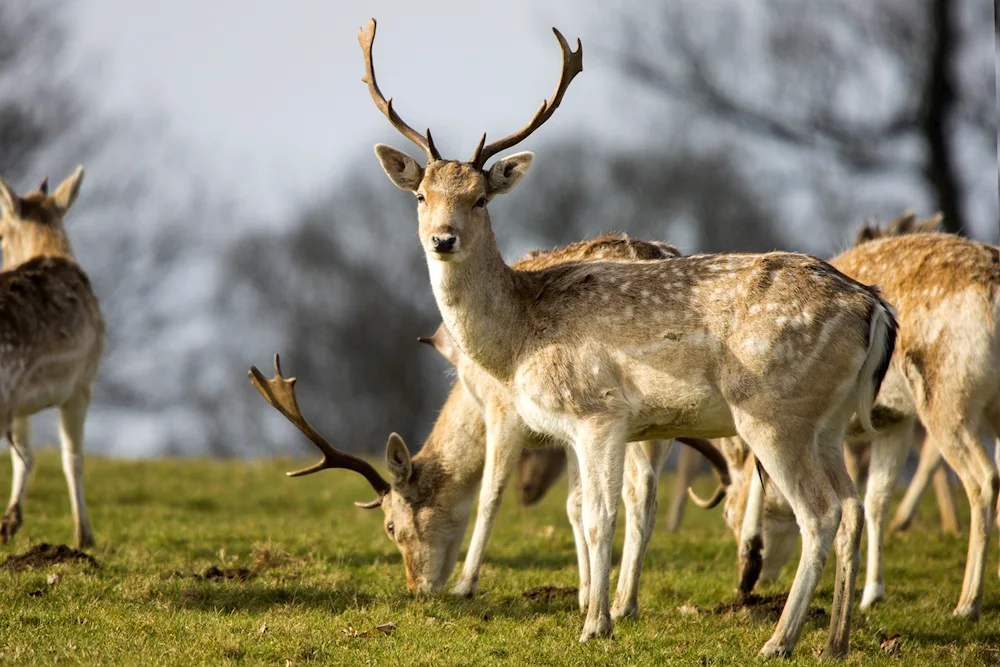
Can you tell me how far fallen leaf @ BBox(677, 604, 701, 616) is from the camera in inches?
304

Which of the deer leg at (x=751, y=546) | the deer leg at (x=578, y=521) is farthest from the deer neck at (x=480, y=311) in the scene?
the deer leg at (x=751, y=546)

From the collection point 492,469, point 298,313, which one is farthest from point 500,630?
point 298,313

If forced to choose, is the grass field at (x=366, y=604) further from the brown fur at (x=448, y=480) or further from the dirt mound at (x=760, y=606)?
the brown fur at (x=448, y=480)

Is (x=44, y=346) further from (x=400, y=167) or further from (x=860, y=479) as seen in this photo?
(x=860, y=479)

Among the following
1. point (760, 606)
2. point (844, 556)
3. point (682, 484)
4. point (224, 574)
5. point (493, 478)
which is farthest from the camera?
point (682, 484)

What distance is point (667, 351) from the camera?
22.2 ft

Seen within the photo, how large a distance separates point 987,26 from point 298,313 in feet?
73.4

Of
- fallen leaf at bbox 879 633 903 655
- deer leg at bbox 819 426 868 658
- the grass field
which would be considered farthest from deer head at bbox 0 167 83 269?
fallen leaf at bbox 879 633 903 655

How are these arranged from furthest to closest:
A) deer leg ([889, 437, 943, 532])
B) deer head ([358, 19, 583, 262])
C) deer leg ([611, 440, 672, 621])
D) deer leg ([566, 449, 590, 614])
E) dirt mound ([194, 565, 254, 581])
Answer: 1. deer leg ([889, 437, 943, 532])
2. dirt mound ([194, 565, 254, 581])
3. deer leg ([566, 449, 590, 614])
4. deer leg ([611, 440, 672, 621])
5. deer head ([358, 19, 583, 262])

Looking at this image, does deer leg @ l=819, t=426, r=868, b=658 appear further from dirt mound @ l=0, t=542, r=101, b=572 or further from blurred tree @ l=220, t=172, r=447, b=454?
blurred tree @ l=220, t=172, r=447, b=454

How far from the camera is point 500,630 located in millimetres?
7027

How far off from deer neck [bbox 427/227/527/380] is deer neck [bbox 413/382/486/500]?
141 cm

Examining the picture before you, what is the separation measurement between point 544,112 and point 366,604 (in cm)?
308

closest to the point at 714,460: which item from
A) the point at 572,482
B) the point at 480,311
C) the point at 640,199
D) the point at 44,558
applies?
the point at 572,482
